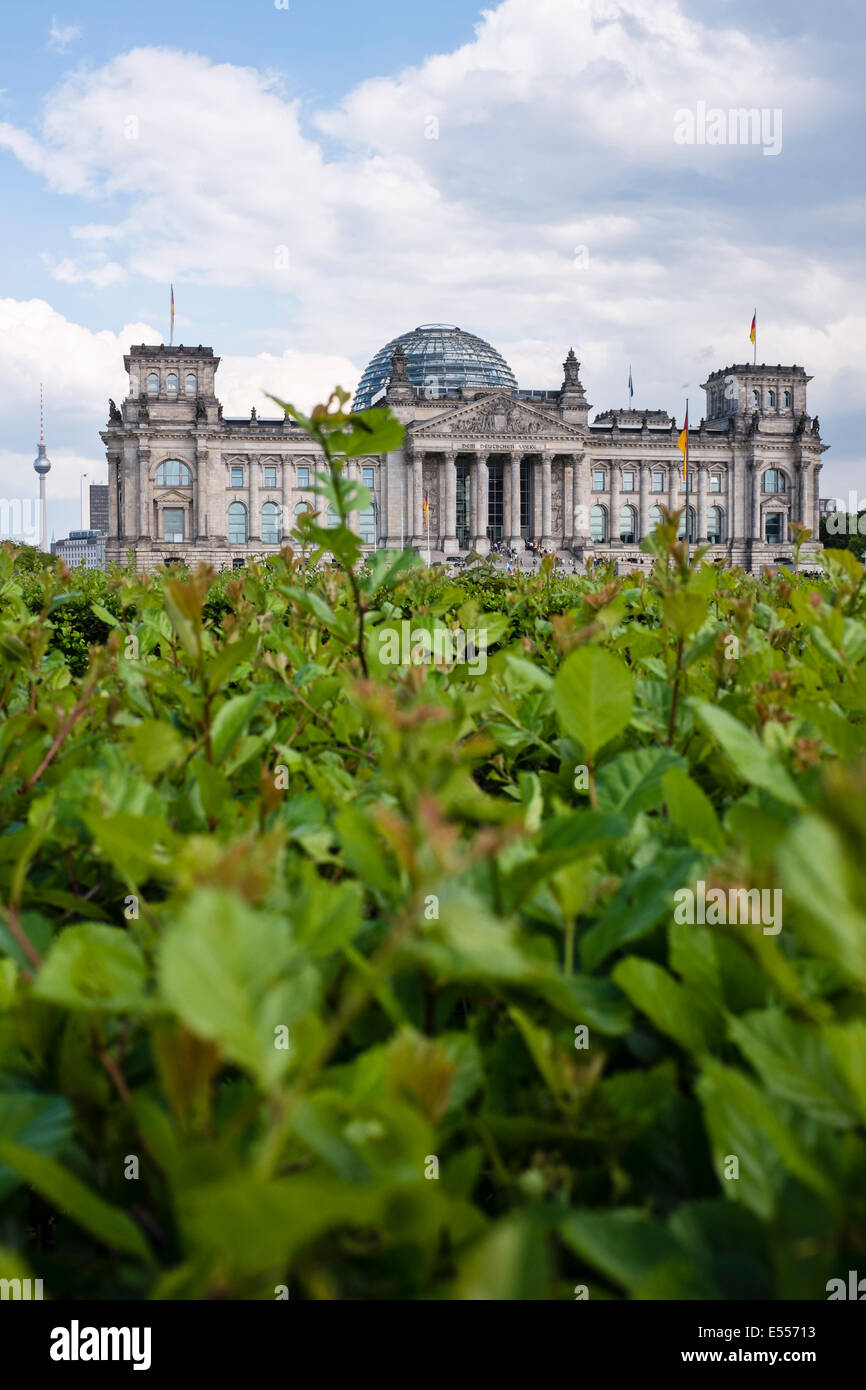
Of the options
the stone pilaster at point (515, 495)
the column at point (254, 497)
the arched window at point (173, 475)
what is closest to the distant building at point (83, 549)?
the arched window at point (173, 475)

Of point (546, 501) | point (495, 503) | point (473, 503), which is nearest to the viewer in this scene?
point (473, 503)

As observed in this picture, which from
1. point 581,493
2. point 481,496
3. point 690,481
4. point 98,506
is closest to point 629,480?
point 581,493

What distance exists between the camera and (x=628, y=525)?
6109 cm

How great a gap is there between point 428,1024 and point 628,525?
62.5 metres

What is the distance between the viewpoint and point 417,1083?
1.79 feet

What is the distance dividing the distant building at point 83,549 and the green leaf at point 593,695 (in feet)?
58.7

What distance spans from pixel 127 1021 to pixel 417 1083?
0.28m

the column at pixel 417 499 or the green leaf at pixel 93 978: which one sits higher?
the column at pixel 417 499

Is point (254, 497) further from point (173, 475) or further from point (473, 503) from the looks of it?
point (473, 503)

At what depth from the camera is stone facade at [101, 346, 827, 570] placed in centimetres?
5650

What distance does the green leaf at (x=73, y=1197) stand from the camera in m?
0.52

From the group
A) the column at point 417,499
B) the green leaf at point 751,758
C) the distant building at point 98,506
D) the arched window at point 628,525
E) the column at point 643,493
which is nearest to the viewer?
the green leaf at point 751,758

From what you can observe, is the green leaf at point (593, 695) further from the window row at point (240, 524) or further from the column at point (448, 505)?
the window row at point (240, 524)
